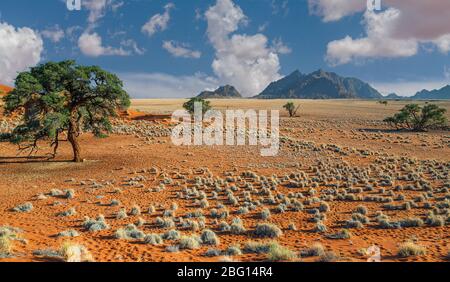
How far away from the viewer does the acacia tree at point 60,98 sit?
25734mm

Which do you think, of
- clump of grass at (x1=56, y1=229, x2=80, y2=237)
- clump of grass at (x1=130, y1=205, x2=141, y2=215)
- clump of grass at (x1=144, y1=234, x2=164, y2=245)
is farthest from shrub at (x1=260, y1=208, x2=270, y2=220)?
clump of grass at (x1=56, y1=229, x2=80, y2=237)

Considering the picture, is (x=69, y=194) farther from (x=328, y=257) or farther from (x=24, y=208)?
(x=328, y=257)

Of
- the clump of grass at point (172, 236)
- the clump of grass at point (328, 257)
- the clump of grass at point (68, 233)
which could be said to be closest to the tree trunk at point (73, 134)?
the clump of grass at point (68, 233)

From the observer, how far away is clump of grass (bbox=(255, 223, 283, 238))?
14.7 metres

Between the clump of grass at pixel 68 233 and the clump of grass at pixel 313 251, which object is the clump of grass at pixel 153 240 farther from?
the clump of grass at pixel 313 251

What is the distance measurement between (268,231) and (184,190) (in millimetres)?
8935

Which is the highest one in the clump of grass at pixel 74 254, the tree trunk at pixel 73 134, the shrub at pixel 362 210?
the tree trunk at pixel 73 134

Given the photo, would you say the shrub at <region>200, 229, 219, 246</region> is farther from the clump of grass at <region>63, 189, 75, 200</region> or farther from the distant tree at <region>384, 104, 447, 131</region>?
the distant tree at <region>384, 104, 447, 131</region>

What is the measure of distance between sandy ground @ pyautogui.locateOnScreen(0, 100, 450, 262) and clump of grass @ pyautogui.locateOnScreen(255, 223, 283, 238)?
0.35 m

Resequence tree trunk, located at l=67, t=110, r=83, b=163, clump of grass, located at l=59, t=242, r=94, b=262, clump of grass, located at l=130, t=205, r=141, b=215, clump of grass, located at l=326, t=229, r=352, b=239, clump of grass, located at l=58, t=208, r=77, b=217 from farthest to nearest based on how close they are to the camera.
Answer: tree trunk, located at l=67, t=110, r=83, b=163 → clump of grass, located at l=130, t=205, r=141, b=215 → clump of grass, located at l=58, t=208, r=77, b=217 → clump of grass, located at l=326, t=229, r=352, b=239 → clump of grass, located at l=59, t=242, r=94, b=262

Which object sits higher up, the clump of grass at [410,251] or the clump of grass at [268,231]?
the clump of grass at [410,251]

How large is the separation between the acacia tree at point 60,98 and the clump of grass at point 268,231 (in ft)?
59.1

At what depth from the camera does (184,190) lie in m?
22.6

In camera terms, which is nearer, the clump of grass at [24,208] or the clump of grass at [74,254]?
the clump of grass at [74,254]
